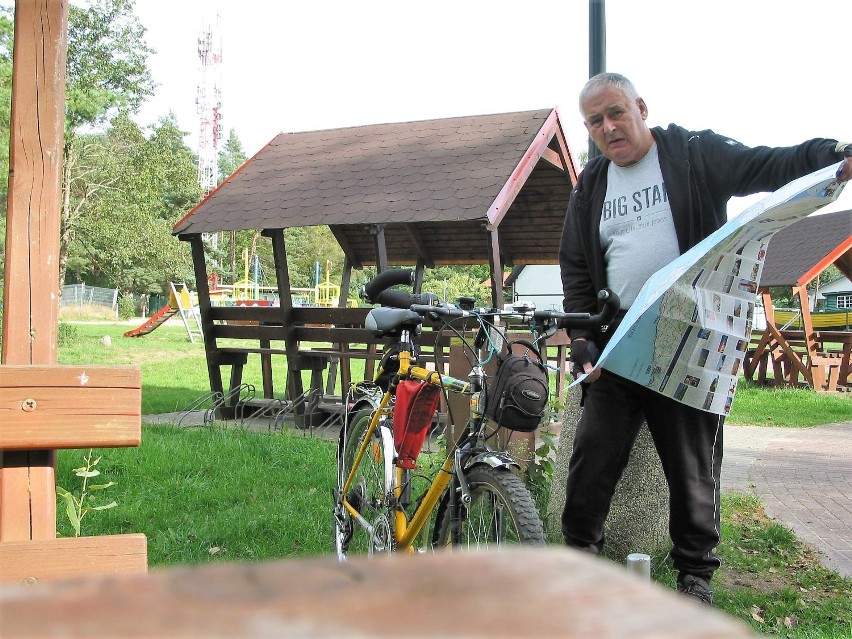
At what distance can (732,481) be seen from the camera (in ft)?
23.2

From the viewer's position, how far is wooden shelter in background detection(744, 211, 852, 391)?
14438 millimetres

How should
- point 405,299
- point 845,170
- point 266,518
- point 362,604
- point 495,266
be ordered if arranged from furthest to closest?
1. point 495,266
2. point 266,518
3. point 405,299
4. point 845,170
5. point 362,604

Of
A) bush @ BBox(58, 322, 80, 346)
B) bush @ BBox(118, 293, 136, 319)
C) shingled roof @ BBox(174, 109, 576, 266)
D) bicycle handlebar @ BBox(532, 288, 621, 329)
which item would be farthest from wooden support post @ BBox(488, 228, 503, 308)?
bush @ BBox(118, 293, 136, 319)

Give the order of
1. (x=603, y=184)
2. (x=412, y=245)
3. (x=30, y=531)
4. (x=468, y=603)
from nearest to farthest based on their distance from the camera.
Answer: (x=468, y=603) → (x=30, y=531) → (x=603, y=184) → (x=412, y=245)

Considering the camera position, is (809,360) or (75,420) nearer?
(75,420)

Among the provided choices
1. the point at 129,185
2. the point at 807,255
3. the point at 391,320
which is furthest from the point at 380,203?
the point at 129,185

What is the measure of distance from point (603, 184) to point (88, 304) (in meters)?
49.5

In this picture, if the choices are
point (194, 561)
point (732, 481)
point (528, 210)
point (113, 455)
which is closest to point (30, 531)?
point (194, 561)

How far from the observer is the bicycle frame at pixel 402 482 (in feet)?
10.5

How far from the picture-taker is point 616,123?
3164 mm

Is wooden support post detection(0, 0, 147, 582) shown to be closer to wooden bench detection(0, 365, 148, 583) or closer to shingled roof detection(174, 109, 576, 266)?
wooden bench detection(0, 365, 148, 583)

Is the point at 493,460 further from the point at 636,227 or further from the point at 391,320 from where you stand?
the point at 636,227

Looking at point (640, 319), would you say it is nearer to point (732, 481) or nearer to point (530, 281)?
point (732, 481)

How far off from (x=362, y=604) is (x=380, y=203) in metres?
8.71
